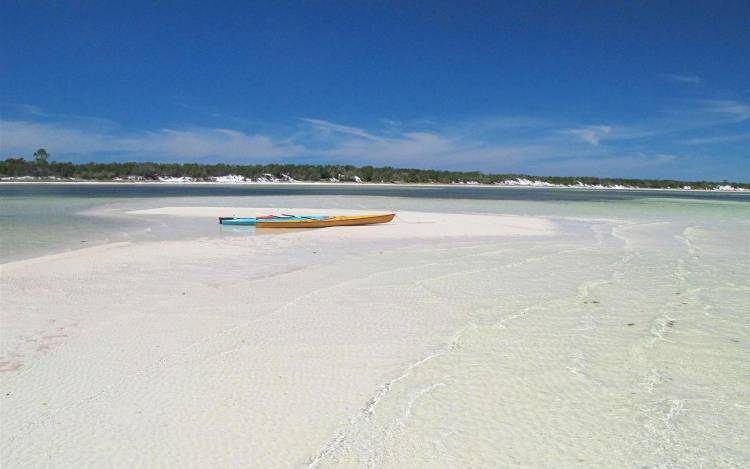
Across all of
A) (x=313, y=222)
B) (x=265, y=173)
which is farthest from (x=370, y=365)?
(x=265, y=173)

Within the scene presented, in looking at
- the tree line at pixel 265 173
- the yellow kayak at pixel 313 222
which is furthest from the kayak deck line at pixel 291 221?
the tree line at pixel 265 173

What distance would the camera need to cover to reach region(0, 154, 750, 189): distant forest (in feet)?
257

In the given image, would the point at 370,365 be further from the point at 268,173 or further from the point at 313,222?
the point at 268,173

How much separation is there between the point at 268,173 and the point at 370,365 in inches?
3532

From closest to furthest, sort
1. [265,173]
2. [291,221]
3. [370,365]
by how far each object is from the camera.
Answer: [370,365]
[291,221]
[265,173]

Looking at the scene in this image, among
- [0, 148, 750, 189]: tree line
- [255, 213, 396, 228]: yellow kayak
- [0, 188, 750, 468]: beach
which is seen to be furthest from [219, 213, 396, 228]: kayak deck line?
[0, 148, 750, 189]: tree line

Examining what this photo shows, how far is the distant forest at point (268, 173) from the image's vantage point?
3086 inches

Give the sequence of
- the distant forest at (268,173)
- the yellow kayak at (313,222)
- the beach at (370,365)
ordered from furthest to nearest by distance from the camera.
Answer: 1. the distant forest at (268,173)
2. the yellow kayak at (313,222)
3. the beach at (370,365)

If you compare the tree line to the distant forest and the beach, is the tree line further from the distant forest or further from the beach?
the beach

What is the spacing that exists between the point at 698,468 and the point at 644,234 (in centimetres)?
1359

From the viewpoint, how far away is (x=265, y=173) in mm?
91188

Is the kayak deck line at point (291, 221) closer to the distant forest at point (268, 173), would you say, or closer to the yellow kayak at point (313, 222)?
the yellow kayak at point (313, 222)

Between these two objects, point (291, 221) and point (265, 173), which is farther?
point (265, 173)

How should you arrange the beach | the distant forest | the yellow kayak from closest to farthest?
the beach, the yellow kayak, the distant forest
